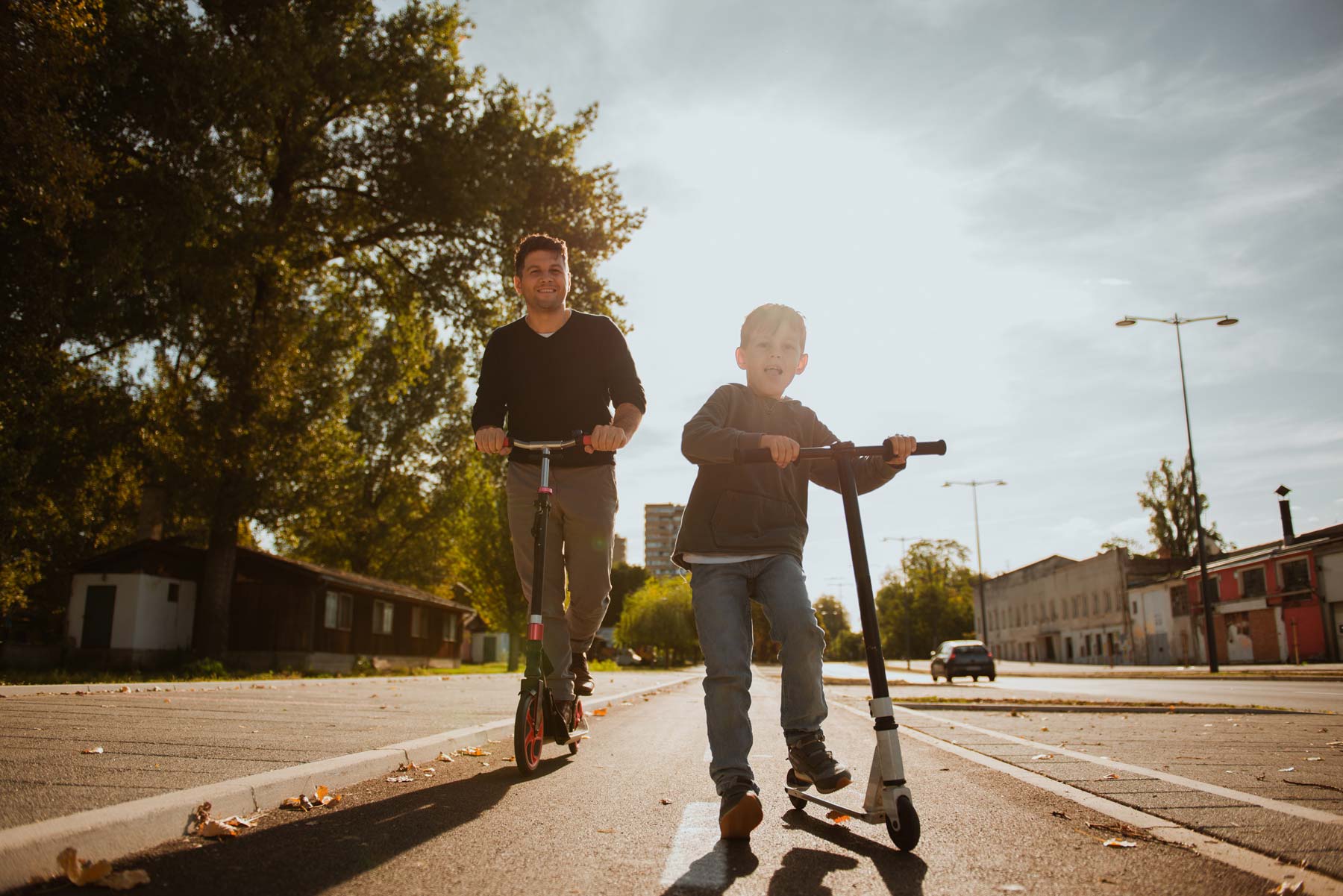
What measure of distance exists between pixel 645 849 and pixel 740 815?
360 millimetres

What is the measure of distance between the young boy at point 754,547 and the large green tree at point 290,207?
1526 cm

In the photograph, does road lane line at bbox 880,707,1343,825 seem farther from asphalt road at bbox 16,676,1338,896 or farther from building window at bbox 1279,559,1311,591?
building window at bbox 1279,559,1311,591

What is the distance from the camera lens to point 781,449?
331 centimetres

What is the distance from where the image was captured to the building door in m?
27.2

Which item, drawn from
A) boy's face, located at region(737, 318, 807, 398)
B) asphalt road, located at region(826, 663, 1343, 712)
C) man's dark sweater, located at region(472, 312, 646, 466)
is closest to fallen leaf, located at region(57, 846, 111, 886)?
boy's face, located at region(737, 318, 807, 398)

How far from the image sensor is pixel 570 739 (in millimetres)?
5371

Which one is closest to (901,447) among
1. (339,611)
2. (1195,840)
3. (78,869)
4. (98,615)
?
(1195,840)

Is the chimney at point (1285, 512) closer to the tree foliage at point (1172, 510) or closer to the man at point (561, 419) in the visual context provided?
the tree foliage at point (1172, 510)

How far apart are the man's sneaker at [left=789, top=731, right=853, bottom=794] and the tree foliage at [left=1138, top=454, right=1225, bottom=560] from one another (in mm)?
76669

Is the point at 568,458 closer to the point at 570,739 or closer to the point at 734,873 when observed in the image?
the point at 570,739

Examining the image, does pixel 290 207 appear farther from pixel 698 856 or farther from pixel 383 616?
pixel 383 616

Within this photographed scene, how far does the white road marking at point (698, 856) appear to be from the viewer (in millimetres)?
2619

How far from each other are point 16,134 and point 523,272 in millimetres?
11743

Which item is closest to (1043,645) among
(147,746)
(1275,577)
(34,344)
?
(1275,577)
